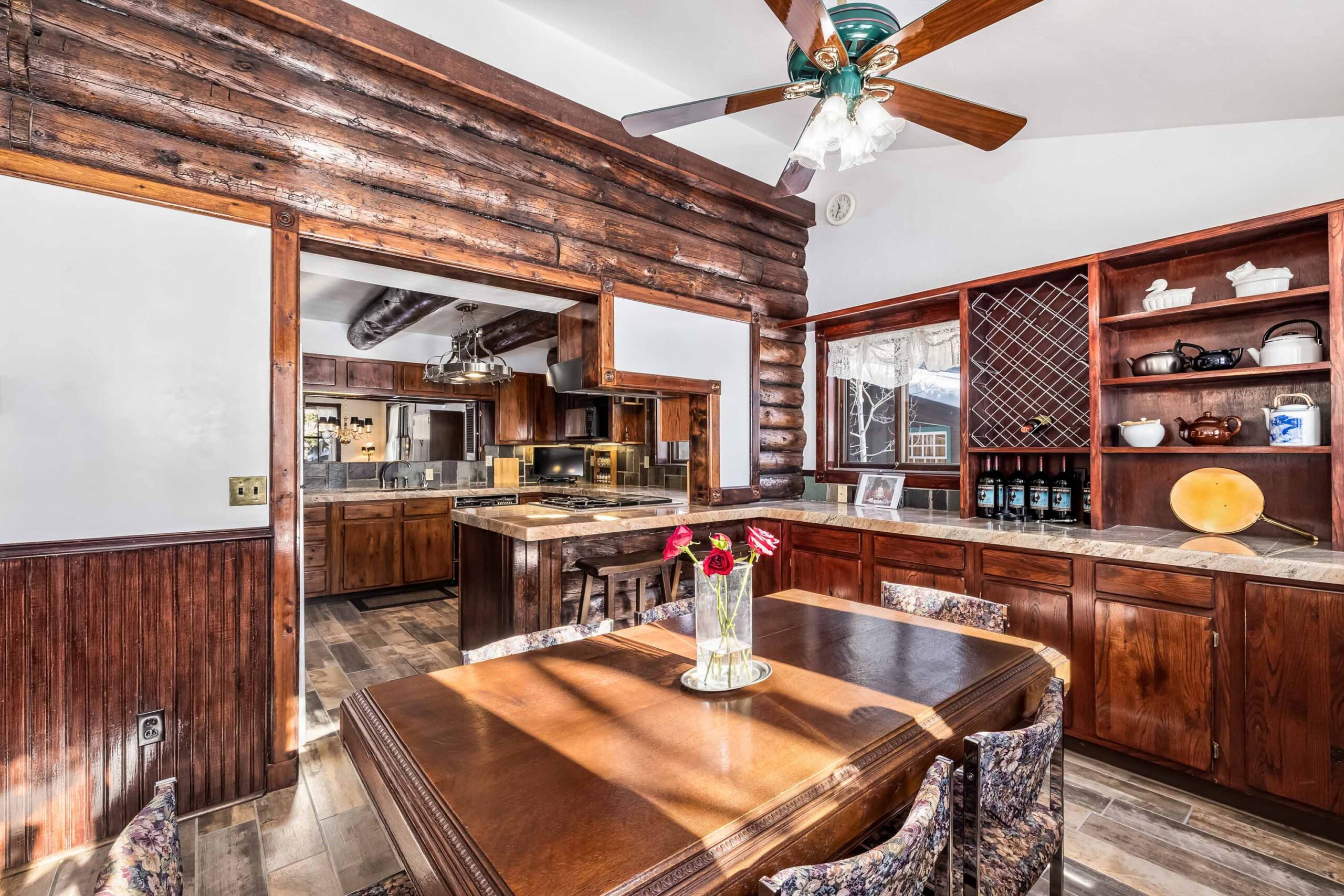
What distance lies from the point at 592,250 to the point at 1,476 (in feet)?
8.90

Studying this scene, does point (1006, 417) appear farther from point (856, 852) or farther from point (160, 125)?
point (160, 125)

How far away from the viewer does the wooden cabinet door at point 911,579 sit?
3.26 metres

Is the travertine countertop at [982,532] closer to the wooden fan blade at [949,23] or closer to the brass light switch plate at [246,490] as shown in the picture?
the brass light switch plate at [246,490]

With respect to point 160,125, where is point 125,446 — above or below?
below

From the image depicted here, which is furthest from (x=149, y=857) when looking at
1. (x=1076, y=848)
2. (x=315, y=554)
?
(x=315, y=554)

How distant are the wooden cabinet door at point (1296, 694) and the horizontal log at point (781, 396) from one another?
118 inches

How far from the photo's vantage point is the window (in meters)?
6.66

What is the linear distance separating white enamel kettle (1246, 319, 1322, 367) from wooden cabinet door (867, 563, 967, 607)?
1629 millimetres

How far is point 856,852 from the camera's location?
131 centimetres

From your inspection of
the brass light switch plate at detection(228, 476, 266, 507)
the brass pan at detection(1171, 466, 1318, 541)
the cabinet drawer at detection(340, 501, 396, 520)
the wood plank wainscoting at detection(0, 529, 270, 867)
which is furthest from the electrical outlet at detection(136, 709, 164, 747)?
the brass pan at detection(1171, 466, 1318, 541)

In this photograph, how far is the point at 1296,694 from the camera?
87.8 inches

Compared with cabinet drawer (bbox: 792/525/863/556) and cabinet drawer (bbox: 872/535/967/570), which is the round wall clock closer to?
cabinet drawer (bbox: 792/525/863/556)

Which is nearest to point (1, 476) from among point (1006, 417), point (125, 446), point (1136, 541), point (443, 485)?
point (125, 446)

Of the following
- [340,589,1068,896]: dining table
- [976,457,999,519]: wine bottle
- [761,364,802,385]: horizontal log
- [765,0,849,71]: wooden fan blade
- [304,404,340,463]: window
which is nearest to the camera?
[340,589,1068,896]: dining table
